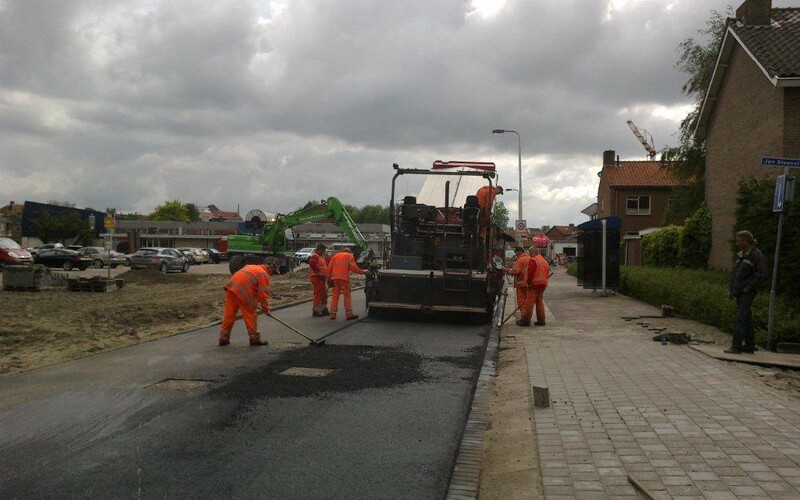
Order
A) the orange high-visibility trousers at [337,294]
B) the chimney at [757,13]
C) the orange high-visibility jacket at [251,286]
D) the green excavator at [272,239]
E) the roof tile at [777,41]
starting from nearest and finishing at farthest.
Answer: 1. the orange high-visibility jacket at [251,286]
2. the orange high-visibility trousers at [337,294]
3. the roof tile at [777,41]
4. the chimney at [757,13]
5. the green excavator at [272,239]

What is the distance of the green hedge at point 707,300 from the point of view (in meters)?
9.40

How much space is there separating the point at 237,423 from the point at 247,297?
4.32 m

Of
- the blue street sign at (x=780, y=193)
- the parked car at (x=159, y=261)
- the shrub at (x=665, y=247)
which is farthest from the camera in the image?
the parked car at (x=159, y=261)

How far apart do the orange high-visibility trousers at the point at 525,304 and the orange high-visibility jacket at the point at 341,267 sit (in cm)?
325

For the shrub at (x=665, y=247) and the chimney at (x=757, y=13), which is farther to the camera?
the shrub at (x=665, y=247)

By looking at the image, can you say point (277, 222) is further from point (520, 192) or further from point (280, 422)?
point (280, 422)

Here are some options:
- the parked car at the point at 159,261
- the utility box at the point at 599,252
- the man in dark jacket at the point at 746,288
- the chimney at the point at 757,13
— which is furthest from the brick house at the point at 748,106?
the parked car at the point at 159,261

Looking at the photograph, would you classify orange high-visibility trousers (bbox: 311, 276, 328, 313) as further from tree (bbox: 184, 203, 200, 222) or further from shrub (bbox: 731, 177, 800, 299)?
tree (bbox: 184, 203, 200, 222)

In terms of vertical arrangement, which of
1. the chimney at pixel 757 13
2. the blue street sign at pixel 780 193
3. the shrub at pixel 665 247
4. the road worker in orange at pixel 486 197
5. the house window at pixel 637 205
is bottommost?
the shrub at pixel 665 247

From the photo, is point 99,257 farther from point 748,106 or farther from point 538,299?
point 748,106

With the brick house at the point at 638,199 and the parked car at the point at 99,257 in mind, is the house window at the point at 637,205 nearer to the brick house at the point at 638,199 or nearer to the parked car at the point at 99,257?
the brick house at the point at 638,199

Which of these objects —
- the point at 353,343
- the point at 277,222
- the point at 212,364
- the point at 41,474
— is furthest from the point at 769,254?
the point at 277,222

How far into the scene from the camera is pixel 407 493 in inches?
172

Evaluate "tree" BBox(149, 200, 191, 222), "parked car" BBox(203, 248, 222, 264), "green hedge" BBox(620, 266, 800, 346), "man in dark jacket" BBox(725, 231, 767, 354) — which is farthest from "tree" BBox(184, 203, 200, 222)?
"man in dark jacket" BBox(725, 231, 767, 354)
